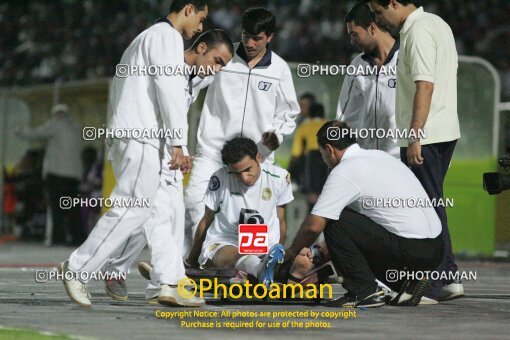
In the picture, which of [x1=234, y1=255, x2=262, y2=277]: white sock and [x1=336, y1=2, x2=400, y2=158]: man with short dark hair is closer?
[x1=234, y1=255, x2=262, y2=277]: white sock

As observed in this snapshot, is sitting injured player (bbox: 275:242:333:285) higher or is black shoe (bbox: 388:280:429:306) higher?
sitting injured player (bbox: 275:242:333:285)

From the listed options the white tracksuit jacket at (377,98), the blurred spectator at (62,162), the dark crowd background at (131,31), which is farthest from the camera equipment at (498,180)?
the blurred spectator at (62,162)

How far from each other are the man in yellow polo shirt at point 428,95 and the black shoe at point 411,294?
0.27m

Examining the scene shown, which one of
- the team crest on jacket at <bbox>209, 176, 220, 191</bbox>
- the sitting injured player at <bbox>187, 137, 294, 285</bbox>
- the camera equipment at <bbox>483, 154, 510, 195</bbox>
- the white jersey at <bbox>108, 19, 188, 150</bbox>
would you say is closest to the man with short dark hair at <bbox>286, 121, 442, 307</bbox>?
the camera equipment at <bbox>483, 154, 510, 195</bbox>

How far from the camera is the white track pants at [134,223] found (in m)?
8.31

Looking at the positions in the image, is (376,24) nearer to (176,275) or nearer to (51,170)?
(176,275)

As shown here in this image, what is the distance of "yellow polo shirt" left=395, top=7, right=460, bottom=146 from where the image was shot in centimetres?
897

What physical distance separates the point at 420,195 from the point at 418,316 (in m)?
1.02

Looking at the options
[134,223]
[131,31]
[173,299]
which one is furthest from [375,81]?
[131,31]

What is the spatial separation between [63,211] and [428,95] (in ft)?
36.7

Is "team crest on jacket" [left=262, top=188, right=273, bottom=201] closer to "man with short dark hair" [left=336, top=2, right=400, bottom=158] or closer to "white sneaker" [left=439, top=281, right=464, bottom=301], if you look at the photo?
"man with short dark hair" [left=336, top=2, right=400, bottom=158]

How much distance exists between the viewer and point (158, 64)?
27.3ft

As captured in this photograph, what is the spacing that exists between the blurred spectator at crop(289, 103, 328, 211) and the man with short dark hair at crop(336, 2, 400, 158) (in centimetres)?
591

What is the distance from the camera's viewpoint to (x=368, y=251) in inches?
332
